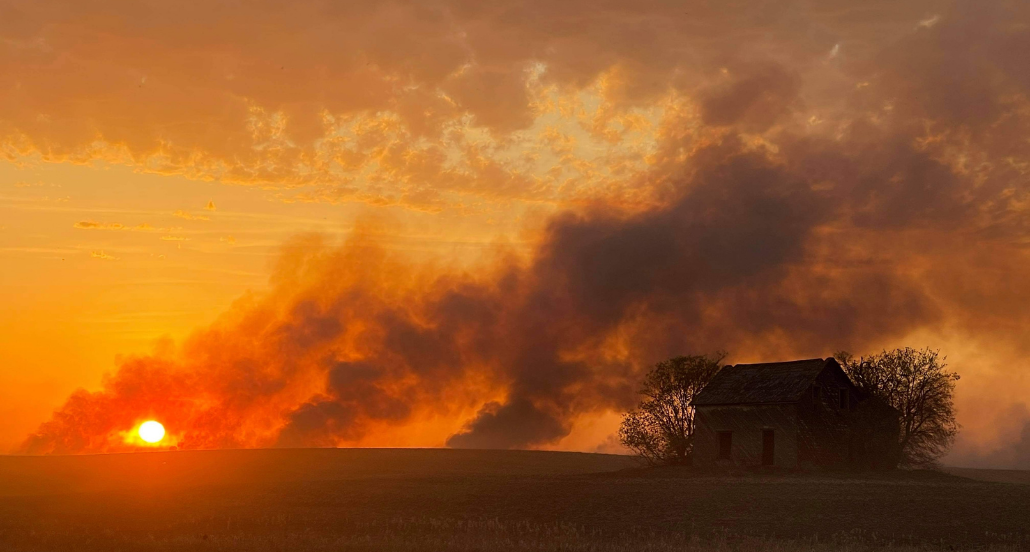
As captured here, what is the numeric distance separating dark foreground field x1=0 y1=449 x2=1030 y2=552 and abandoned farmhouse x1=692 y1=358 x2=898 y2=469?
167 inches

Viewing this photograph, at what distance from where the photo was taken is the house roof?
54.9 meters

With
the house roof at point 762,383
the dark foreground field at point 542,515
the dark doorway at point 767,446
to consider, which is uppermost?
the house roof at point 762,383

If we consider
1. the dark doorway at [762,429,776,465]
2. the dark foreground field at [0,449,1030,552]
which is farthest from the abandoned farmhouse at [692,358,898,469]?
the dark foreground field at [0,449,1030,552]

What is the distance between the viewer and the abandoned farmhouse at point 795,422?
5353cm

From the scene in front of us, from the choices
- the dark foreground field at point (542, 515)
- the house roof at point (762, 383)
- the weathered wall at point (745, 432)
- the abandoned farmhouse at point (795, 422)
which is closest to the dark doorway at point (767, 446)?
the abandoned farmhouse at point (795, 422)

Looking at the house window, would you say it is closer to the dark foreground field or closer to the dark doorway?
the dark doorway

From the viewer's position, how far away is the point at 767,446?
54.8 metres

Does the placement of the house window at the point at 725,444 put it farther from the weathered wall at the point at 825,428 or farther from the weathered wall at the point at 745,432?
the weathered wall at the point at 825,428

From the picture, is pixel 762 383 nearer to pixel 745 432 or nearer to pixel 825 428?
pixel 745 432

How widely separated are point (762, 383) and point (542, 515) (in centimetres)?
2678

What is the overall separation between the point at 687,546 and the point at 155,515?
21788 millimetres

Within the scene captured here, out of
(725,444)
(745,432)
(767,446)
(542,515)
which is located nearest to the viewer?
(542,515)

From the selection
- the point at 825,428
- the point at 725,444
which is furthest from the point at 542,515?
the point at 825,428

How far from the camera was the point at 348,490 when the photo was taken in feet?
147
